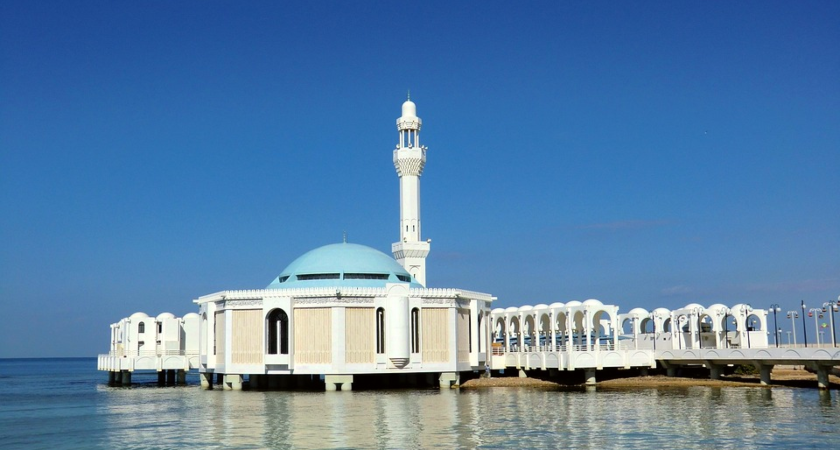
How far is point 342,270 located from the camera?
65188 mm

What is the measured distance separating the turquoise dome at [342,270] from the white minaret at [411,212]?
35.9 ft

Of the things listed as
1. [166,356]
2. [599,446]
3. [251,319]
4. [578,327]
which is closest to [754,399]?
[599,446]

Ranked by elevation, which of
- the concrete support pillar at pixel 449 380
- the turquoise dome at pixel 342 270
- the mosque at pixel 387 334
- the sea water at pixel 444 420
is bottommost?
the sea water at pixel 444 420

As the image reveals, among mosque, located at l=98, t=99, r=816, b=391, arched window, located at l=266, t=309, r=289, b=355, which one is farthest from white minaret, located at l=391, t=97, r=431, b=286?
arched window, located at l=266, t=309, r=289, b=355

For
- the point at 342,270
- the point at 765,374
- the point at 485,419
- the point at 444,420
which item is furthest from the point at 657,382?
the point at 444,420

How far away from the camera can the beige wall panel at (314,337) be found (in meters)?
60.6

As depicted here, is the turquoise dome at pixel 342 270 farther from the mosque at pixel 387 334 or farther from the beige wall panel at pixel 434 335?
the beige wall panel at pixel 434 335

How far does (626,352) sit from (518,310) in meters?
15.1

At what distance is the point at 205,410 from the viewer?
48594 millimetres

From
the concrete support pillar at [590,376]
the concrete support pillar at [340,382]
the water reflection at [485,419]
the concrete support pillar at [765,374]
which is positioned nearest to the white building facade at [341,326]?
the concrete support pillar at [340,382]

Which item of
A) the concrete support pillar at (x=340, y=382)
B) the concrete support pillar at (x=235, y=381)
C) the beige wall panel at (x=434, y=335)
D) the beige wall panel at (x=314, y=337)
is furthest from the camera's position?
the concrete support pillar at (x=235, y=381)

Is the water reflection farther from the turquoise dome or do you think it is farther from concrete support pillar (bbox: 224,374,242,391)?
the turquoise dome

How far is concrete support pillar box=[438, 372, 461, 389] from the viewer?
6300 cm

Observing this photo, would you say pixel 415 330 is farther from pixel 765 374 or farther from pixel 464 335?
pixel 765 374
